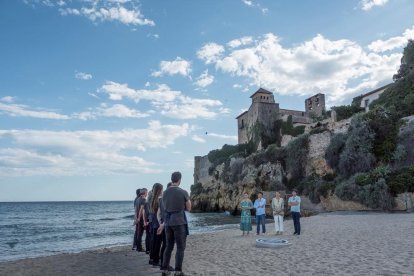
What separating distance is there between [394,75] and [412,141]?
21.3m

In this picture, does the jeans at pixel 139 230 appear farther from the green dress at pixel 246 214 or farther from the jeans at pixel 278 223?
the jeans at pixel 278 223

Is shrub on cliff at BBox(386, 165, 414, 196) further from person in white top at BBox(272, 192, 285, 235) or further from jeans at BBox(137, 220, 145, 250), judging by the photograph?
jeans at BBox(137, 220, 145, 250)

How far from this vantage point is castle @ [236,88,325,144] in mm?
55094

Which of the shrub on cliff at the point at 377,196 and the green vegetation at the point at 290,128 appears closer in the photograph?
the shrub on cliff at the point at 377,196

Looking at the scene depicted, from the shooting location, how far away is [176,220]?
627cm

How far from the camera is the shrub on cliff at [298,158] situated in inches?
1417

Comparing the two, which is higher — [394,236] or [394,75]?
[394,75]

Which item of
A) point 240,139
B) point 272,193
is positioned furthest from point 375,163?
point 240,139

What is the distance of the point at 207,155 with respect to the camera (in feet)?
210

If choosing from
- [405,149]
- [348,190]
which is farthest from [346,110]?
[348,190]

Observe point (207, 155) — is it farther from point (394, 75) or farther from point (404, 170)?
point (404, 170)

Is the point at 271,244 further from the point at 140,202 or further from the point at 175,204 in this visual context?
the point at 175,204

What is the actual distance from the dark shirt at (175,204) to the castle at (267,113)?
158 feet

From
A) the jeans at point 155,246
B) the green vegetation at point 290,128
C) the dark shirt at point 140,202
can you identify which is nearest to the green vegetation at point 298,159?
the green vegetation at point 290,128
